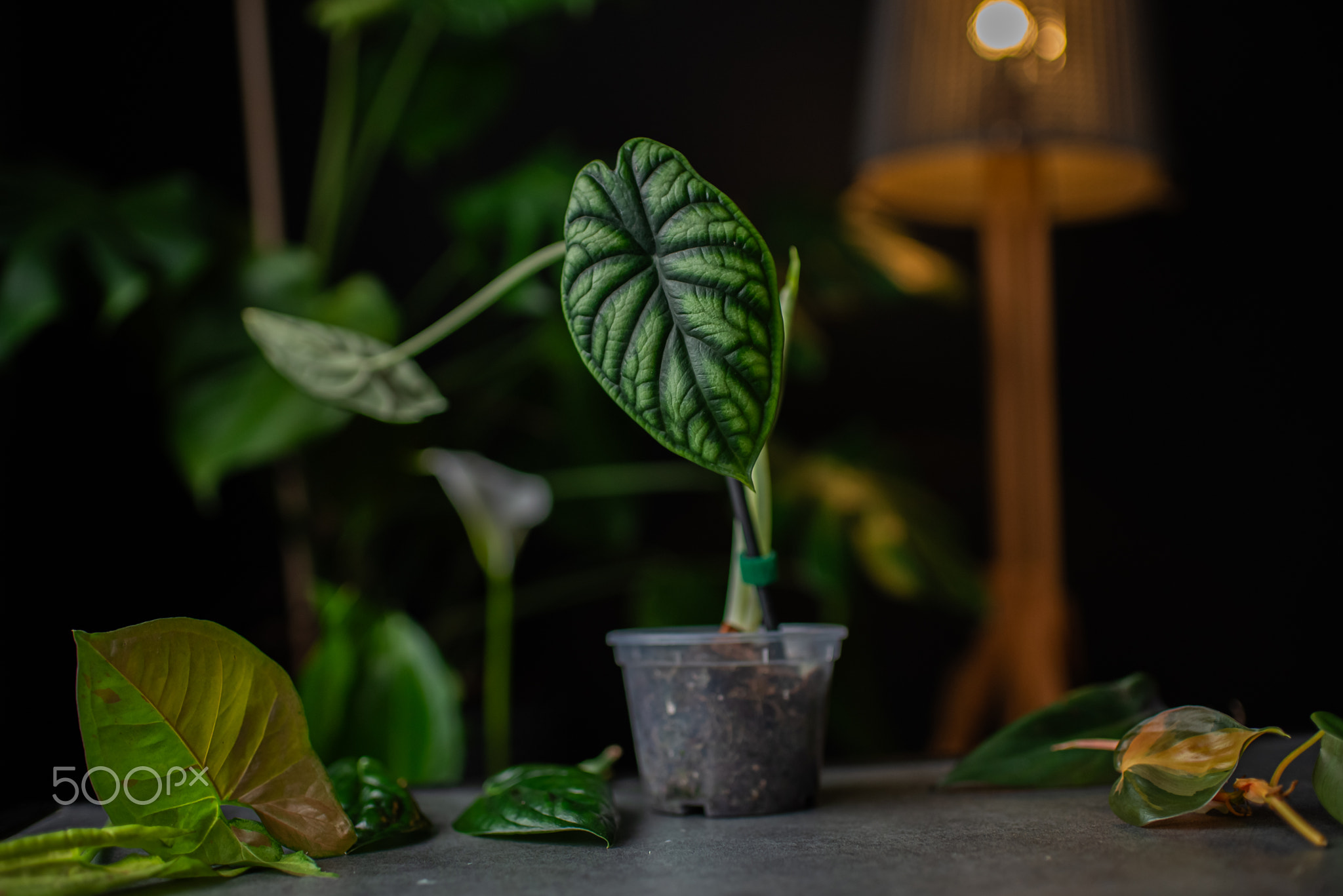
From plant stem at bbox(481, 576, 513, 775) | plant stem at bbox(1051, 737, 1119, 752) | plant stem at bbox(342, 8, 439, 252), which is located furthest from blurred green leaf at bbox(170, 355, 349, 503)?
plant stem at bbox(1051, 737, 1119, 752)

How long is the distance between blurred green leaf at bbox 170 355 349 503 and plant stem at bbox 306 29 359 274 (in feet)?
1.06

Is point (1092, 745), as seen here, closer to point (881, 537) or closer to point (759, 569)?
point (759, 569)

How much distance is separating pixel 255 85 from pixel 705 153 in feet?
2.13

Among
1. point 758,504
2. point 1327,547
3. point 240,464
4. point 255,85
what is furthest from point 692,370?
point 1327,547

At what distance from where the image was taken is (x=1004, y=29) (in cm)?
122

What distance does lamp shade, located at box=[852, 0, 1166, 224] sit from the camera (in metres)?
1.22

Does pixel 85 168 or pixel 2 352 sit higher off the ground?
pixel 85 168

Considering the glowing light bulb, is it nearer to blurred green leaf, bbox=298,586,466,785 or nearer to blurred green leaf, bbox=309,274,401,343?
blurred green leaf, bbox=309,274,401,343

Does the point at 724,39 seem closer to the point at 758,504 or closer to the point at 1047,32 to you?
the point at 1047,32

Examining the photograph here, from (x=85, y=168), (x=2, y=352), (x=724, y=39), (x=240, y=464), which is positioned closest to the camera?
(x=2, y=352)

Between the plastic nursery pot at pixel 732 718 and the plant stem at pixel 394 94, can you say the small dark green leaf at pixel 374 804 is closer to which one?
the plastic nursery pot at pixel 732 718

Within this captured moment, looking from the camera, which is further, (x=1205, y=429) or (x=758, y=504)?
(x=1205, y=429)

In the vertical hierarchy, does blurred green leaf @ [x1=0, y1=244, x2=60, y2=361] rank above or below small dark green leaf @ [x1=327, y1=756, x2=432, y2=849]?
above

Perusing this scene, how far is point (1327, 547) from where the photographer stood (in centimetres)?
168
